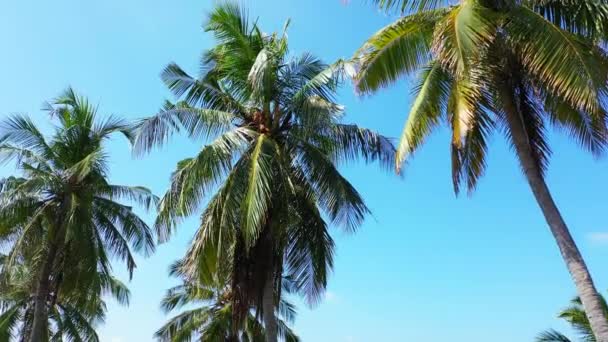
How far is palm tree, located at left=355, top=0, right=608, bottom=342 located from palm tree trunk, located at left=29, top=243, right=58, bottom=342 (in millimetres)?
9853

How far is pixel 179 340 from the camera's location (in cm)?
2158

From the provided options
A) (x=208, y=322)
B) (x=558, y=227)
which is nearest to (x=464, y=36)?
(x=558, y=227)

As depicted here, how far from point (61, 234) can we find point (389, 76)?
977cm

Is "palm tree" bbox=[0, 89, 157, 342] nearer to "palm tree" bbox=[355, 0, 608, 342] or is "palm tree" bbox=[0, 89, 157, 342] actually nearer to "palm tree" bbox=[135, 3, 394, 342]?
"palm tree" bbox=[135, 3, 394, 342]

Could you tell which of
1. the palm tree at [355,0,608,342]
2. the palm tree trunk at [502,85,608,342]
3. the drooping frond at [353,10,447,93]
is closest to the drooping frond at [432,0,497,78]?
the palm tree at [355,0,608,342]

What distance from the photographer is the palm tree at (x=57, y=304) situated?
1599 centimetres

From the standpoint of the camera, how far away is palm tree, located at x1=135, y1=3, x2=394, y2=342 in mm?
11641

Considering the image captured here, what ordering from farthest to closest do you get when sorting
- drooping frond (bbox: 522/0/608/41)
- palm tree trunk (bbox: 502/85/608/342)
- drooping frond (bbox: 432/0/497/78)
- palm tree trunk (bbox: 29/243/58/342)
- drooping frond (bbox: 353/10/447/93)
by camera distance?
1. palm tree trunk (bbox: 29/243/58/342)
2. drooping frond (bbox: 353/10/447/93)
3. drooping frond (bbox: 522/0/608/41)
4. drooping frond (bbox: 432/0/497/78)
5. palm tree trunk (bbox: 502/85/608/342)

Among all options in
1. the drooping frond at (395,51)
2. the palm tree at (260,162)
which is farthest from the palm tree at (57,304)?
the drooping frond at (395,51)

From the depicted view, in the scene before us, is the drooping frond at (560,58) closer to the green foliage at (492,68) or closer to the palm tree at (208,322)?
the green foliage at (492,68)

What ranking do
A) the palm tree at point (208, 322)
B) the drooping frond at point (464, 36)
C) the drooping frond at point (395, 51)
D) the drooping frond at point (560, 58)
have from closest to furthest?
the drooping frond at point (560, 58) < the drooping frond at point (464, 36) < the drooping frond at point (395, 51) < the palm tree at point (208, 322)

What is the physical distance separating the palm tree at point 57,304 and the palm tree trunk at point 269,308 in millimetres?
6141

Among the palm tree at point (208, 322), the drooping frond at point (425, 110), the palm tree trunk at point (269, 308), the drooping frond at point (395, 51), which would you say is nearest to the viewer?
the drooping frond at point (425, 110)

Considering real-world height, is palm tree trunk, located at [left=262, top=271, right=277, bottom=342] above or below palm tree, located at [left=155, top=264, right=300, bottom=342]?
below
